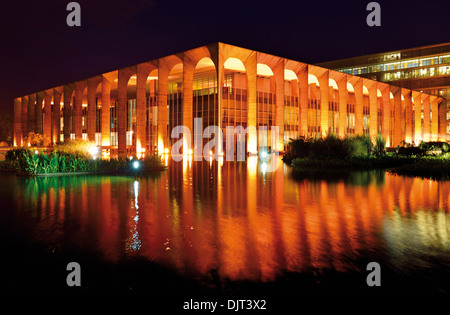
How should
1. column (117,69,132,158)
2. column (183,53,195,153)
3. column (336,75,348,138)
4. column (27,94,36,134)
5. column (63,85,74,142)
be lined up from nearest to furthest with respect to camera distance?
column (183,53,195,153) → column (117,69,132,158) → column (336,75,348,138) → column (63,85,74,142) → column (27,94,36,134)

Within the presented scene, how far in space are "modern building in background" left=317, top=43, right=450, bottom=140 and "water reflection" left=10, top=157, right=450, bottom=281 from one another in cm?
8426

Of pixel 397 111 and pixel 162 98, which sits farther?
pixel 397 111

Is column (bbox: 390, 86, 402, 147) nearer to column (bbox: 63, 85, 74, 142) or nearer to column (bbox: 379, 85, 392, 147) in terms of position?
column (bbox: 379, 85, 392, 147)

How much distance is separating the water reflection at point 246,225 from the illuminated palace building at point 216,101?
28.4 meters

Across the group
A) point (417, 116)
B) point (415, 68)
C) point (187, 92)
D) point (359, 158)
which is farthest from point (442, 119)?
point (359, 158)

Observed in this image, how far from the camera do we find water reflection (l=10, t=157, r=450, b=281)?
4.81m

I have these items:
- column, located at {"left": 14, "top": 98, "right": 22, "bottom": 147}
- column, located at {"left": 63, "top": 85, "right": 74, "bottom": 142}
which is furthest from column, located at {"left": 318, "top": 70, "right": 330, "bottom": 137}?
column, located at {"left": 14, "top": 98, "right": 22, "bottom": 147}

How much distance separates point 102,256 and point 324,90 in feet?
167

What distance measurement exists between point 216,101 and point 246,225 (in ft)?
130

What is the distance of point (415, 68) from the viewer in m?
84.6

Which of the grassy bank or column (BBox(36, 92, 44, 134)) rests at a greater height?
column (BBox(36, 92, 44, 134))

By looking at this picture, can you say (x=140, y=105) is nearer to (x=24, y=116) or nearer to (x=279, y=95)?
(x=279, y=95)

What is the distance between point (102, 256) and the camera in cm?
491
